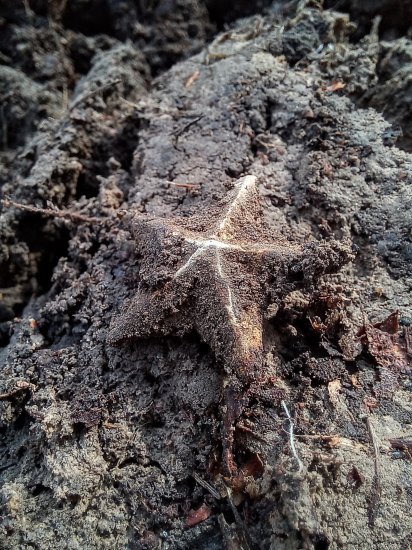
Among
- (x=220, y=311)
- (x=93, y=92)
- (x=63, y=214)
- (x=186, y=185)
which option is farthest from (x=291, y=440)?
(x=93, y=92)

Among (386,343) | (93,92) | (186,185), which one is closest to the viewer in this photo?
(386,343)

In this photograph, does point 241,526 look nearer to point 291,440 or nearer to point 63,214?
point 291,440

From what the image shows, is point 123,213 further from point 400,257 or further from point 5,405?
point 400,257

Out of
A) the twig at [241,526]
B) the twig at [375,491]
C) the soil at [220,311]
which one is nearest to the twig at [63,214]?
the soil at [220,311]

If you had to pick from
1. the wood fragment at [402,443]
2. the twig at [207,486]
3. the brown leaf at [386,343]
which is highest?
the brown leaf at [386,343]

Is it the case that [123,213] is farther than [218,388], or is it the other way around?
[123,213]

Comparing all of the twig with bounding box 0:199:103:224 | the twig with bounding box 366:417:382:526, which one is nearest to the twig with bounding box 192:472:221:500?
the twig with bounding box 366:417:382:526

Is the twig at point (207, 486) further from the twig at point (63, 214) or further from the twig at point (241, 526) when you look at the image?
the twig at point (63, 214)

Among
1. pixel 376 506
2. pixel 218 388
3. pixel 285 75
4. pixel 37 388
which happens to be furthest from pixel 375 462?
pixel 285 75
